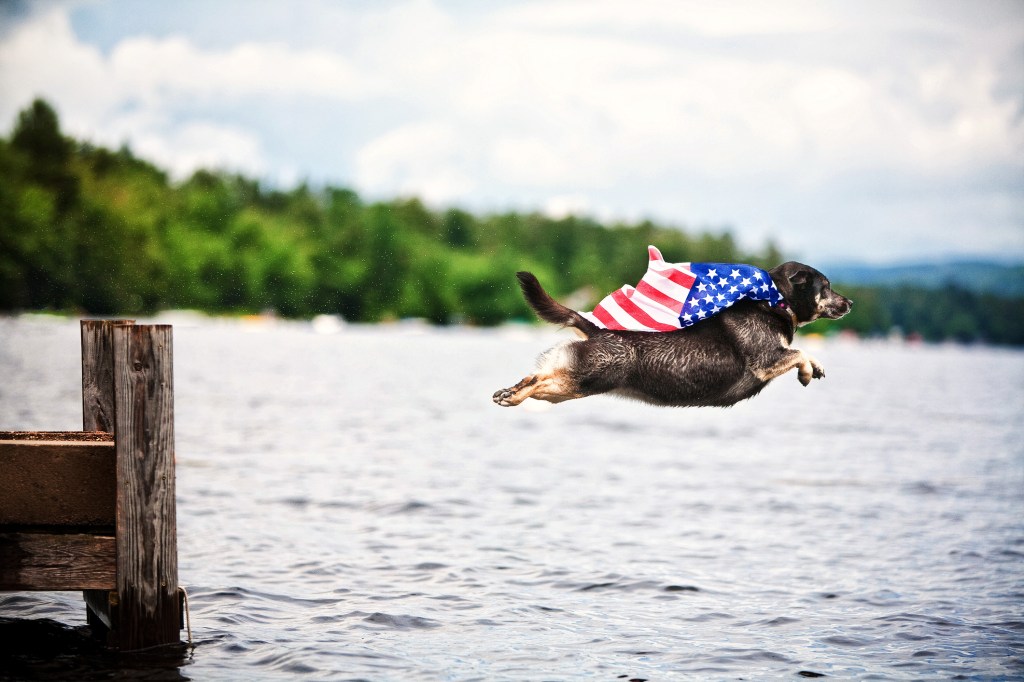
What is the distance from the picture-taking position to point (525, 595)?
1864cm

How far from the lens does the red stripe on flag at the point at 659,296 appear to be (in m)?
5.09

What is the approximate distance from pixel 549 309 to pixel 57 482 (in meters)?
7.88

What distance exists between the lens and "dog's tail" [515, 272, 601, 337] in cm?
521

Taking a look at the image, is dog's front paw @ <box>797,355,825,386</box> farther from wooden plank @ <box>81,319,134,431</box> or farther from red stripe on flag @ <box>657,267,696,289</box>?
wooden plank @ <box>81,319,134,431</box>

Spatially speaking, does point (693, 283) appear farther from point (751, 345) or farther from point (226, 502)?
point (226, 502)

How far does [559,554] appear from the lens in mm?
22141

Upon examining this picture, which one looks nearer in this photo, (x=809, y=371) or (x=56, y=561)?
(x=809, y=371)

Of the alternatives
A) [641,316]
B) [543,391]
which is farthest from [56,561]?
[641,316]

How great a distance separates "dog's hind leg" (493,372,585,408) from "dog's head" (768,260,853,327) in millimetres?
1232

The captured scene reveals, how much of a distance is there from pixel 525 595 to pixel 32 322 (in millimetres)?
135900

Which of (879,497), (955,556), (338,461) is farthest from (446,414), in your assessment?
(955,556)

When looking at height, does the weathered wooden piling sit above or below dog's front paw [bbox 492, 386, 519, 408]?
below

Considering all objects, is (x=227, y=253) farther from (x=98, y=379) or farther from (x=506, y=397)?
(x=506, y=397)

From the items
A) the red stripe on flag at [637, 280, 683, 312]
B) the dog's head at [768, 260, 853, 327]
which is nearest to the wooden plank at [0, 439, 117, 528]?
the red stripe on flag at [637, 280, 683, 312]
